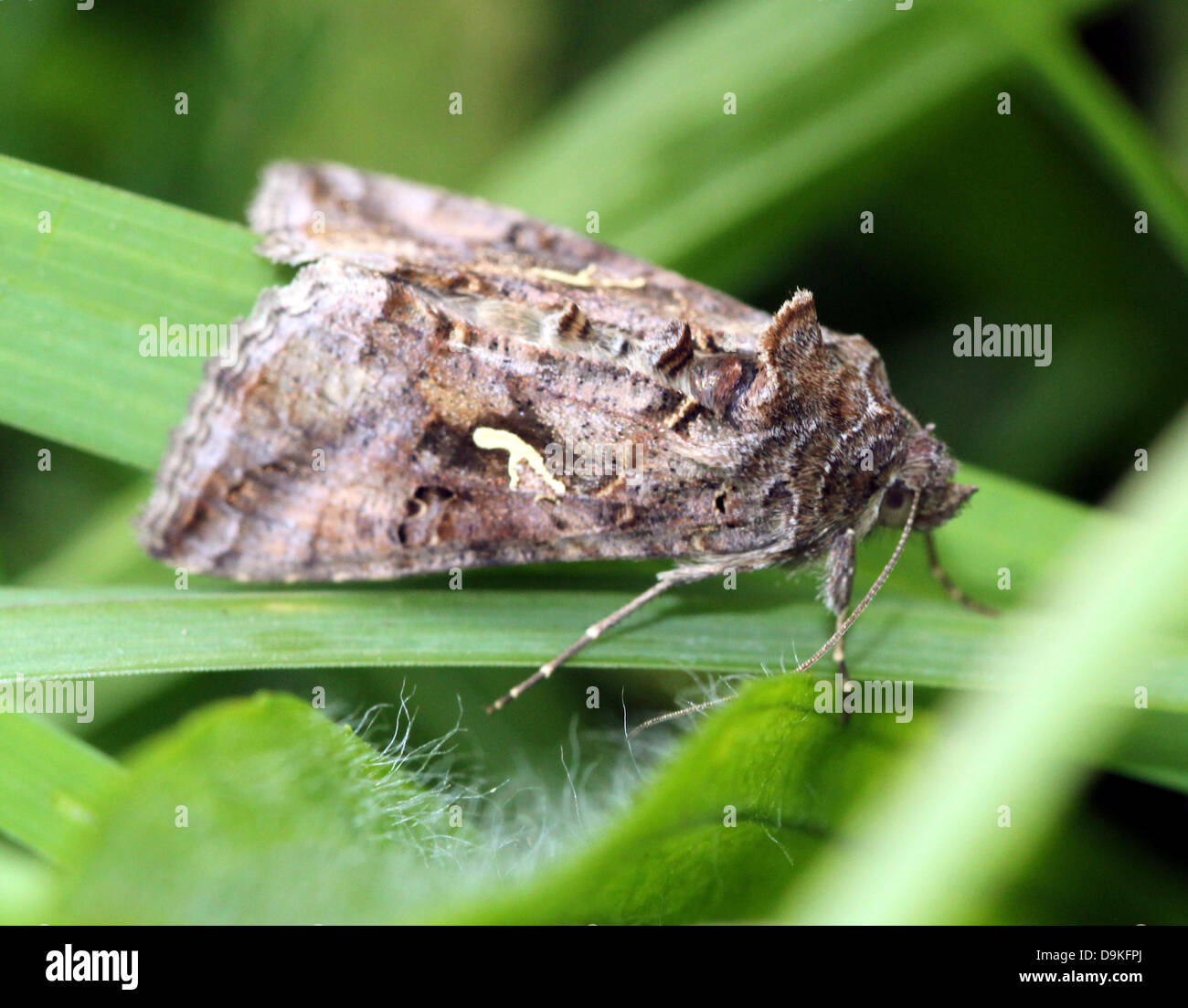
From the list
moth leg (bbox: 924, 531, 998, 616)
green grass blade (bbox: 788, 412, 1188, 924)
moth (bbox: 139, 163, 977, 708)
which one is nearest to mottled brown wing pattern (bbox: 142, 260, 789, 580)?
moth (bbox: 139, 163, 977, 708)

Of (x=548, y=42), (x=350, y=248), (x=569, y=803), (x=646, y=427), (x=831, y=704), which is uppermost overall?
(x=548, y=42)

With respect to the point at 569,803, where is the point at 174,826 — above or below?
above

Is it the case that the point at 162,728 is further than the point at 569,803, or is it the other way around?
the point at 162,728

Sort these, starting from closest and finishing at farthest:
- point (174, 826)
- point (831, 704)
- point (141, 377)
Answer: point (174, 826) < point (831, 704) < point (141, 377)

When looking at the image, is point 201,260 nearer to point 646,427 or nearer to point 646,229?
point 646,427

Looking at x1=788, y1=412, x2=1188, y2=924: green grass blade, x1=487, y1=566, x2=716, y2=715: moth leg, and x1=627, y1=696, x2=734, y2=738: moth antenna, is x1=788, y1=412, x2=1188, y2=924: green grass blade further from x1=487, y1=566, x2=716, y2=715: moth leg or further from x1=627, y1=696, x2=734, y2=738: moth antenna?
x1=487, y1=566, x2=716, y2=715: moth leg

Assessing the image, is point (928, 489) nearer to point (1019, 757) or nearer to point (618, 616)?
point (618, 616)

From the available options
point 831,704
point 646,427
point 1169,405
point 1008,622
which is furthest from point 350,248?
point 1169,405
